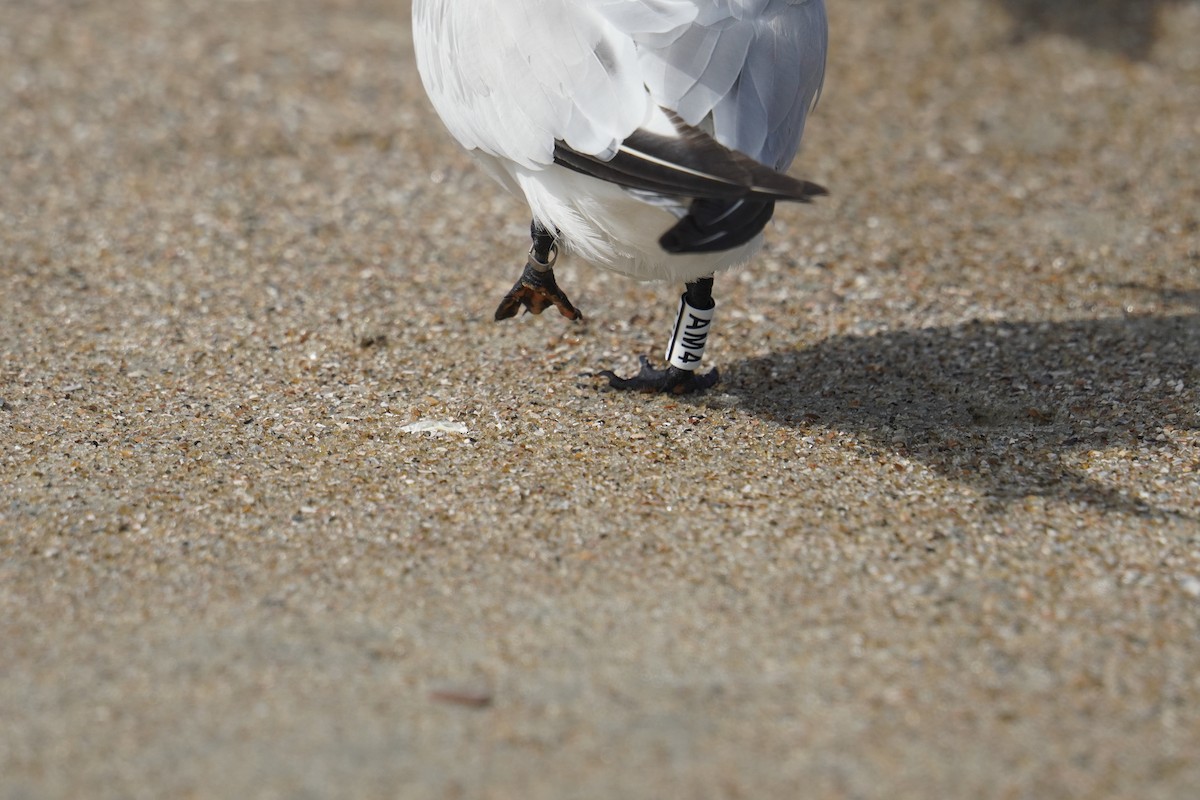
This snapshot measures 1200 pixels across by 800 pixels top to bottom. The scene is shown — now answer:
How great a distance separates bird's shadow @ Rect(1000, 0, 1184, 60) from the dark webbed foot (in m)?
4.20

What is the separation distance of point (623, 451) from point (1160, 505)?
1.58m

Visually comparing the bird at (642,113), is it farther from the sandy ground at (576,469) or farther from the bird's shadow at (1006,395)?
the sandy ground at (576,469)

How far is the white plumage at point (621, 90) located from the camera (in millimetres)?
3447

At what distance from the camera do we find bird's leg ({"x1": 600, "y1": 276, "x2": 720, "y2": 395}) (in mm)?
4160

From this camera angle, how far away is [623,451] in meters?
3.85

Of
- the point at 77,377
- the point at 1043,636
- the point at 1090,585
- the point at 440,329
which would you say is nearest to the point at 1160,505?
the point at 1090,585

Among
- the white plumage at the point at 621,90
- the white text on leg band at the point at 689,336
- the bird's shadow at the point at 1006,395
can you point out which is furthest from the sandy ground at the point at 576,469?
the white plumage at the point at 621,90

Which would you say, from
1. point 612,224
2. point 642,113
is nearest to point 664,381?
point 612,224

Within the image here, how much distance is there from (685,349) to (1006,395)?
3.72 feet

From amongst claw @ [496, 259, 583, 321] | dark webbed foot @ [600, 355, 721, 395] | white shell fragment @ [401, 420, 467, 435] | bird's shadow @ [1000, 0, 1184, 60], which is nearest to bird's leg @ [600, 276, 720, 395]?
dark webbed foot @ [600, 355, 721, 395]

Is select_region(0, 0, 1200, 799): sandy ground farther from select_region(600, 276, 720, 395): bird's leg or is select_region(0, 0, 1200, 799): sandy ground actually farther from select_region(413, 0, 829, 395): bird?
select_region(413, 0, 829, 395): bird

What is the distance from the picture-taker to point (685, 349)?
13.7 ft

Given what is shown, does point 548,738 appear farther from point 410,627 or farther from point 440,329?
point 440,329

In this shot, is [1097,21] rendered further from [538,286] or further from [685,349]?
[538,286]
